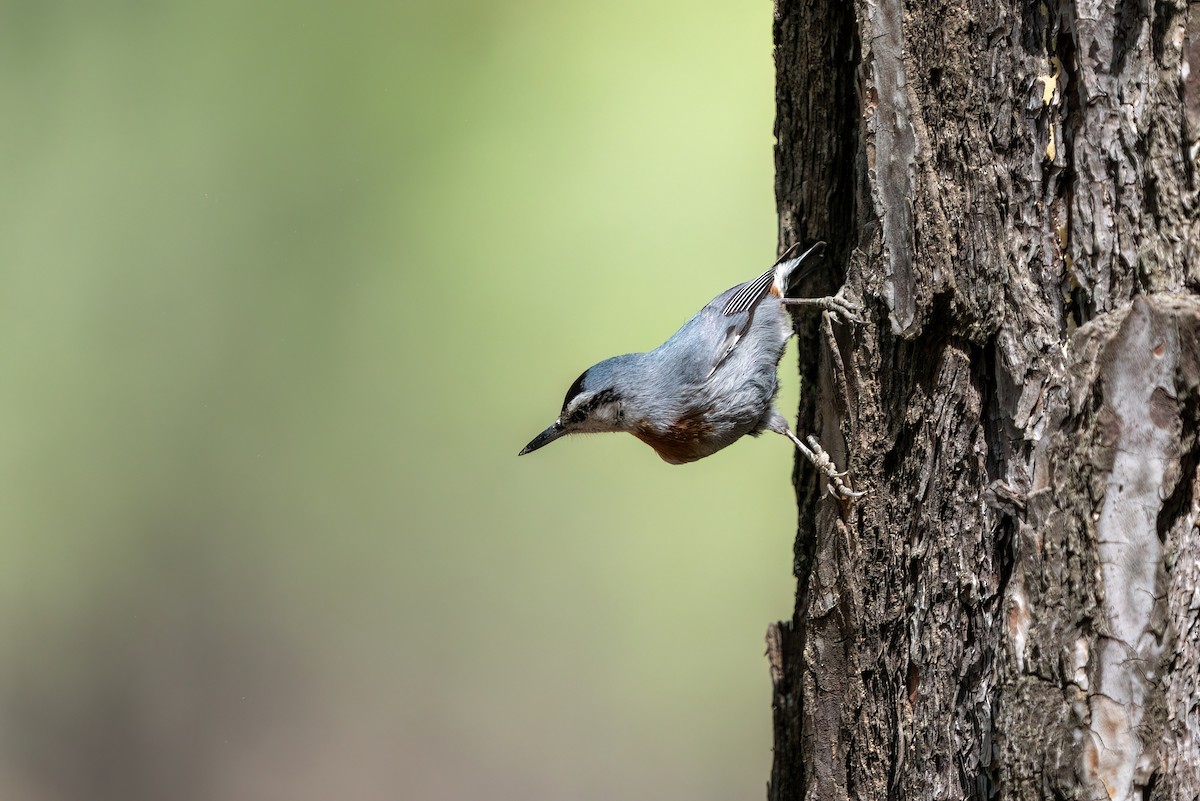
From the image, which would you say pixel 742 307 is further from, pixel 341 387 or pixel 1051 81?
pixel 341 387

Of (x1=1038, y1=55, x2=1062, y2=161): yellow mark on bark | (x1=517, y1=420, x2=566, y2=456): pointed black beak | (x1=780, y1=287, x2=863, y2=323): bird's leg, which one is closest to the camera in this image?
(x1=1038, y1=55, x2=1062, y2=161): yellow mark on bark

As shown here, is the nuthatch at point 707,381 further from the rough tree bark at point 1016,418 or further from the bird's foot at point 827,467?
the rough tree bark at point 1016,418

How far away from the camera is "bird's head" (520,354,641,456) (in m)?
3.40

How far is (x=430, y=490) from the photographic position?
5527 millimetres

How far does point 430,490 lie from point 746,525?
180 cm

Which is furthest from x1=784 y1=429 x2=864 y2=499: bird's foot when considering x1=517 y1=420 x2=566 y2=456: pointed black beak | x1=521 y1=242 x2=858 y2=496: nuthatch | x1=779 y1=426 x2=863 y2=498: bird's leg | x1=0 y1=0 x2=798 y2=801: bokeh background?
x1=0 y1=0 x2=798 y2=801: bokeh background

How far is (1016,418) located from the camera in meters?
1.83

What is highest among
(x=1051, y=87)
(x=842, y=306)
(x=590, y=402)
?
(x=1051, y=87)

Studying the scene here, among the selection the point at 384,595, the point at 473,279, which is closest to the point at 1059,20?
the point at 473,279

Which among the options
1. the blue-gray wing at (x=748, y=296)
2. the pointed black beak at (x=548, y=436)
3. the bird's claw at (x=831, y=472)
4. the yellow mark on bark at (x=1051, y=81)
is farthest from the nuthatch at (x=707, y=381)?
the yellow mark on bark at (x=1051, y=81)

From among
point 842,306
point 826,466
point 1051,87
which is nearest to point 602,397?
A: point 826,466

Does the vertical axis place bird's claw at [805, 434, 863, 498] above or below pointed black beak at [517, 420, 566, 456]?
below

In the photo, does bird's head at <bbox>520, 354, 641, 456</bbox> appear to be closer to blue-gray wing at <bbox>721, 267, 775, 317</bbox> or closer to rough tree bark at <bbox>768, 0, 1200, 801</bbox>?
blue-gray wing at <bbox>721, 267, 775, 317</bbox>

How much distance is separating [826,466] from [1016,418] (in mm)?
595
